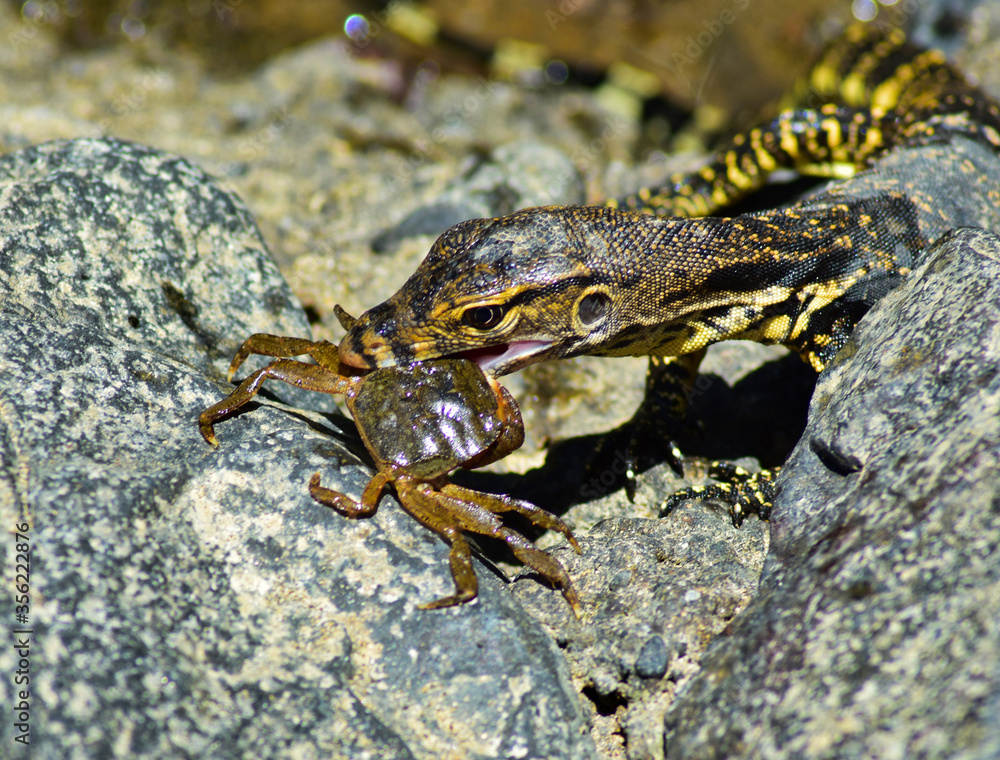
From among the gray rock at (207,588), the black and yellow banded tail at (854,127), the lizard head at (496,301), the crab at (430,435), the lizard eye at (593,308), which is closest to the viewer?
the gray rock at (207,588)

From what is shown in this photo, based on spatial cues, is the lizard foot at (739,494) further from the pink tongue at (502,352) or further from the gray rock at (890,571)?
the pink tongue at (502,352)

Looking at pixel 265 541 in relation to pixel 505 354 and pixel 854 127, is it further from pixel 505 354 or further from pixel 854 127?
pixel 854 127

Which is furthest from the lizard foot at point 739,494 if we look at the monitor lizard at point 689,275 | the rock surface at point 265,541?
the rock surface at point 265,541

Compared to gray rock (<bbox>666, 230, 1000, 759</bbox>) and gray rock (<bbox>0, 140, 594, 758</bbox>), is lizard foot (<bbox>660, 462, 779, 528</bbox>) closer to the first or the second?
gray rock (<bbox>666, 230, 1000, 759</bbox>)

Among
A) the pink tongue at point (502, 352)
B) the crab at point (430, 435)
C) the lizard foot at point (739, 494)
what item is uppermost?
the pink tongue at point (502, 352)

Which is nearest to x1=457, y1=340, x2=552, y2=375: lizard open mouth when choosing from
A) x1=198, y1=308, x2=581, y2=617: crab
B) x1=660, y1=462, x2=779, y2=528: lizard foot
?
x1=198, y1=308, x2=581, y2=617: crab

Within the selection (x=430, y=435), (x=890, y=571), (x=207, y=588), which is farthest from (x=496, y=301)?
(x=890, y=571)
